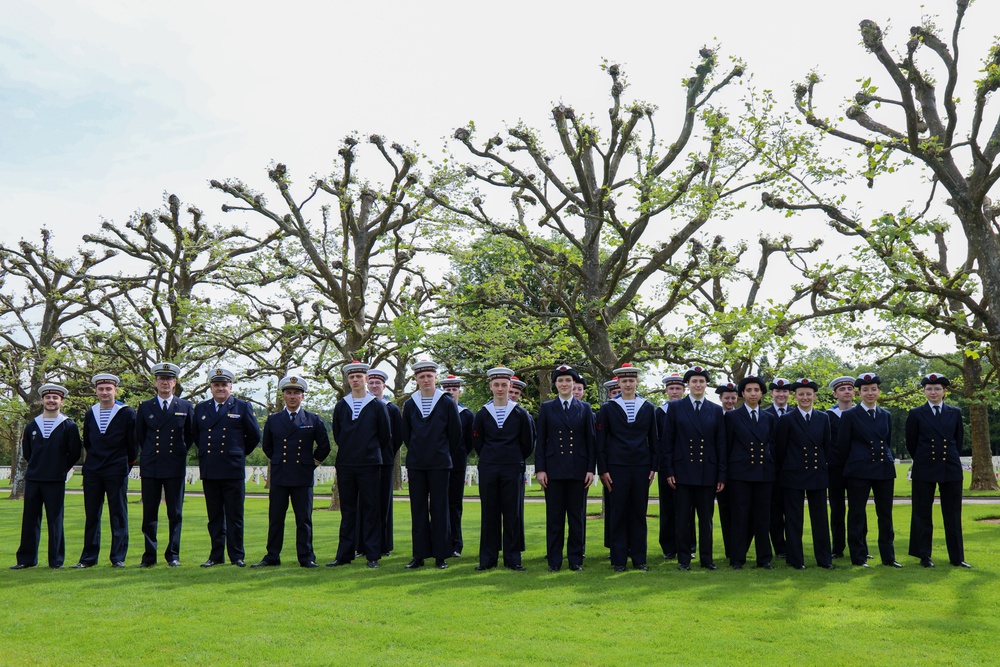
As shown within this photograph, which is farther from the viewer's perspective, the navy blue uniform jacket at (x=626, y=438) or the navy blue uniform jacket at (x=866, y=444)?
the navy blue uniform jacket at (x=866, y=444)

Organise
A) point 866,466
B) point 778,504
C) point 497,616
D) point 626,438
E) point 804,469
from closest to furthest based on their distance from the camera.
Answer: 1. point 497,616
2. point 626,438
3. point 804,469
4. point 866,466
5. point 778,504

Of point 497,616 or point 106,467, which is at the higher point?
point 106,467

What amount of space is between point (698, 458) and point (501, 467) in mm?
2120

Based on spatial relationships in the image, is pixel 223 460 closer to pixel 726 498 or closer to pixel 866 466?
pixel 726 498

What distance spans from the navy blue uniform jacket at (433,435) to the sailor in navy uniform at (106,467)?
3.11 metres

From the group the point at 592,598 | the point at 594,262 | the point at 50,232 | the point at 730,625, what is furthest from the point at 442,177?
the point at 50,232

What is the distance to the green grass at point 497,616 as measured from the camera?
18.5ft

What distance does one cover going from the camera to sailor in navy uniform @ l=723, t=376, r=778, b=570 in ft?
31.1

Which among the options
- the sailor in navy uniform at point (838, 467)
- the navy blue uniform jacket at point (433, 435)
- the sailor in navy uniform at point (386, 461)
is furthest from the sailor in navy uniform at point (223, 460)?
the sailor in navy uniform at point (838, 467)

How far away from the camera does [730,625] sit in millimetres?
6504

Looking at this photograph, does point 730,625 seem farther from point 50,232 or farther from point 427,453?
point 50,232

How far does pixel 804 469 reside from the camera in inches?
383

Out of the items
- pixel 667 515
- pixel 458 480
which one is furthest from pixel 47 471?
pixel 667 515

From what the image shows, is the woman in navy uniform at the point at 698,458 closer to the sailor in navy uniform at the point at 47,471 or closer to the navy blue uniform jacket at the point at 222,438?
the navy blue uniform jacket at the point at 222,438
